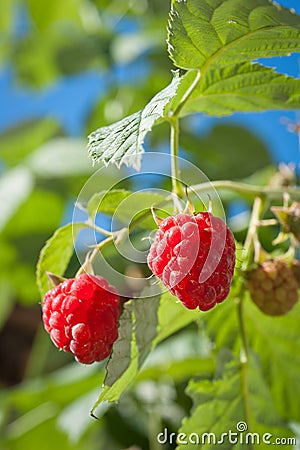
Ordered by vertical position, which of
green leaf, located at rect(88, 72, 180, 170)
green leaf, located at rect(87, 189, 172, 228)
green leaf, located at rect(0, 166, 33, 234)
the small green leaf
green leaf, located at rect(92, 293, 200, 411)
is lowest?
green leaf, located at rect(0, 166, 33, 234)

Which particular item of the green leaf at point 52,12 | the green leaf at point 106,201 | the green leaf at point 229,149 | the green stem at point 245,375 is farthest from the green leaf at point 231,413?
the green leaf at point 52,12

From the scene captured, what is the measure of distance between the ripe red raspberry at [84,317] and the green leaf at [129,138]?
0.12m

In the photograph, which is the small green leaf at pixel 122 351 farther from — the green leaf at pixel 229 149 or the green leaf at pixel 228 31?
the green leaf at pixel 229 149

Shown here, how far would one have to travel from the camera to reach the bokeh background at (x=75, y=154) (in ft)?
4.37

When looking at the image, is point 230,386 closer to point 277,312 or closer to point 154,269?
point 277,312

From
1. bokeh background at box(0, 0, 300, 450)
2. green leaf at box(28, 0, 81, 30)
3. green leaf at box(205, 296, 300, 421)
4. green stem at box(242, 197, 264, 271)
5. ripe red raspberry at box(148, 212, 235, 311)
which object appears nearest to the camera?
ripe red raspberry at box(148, 212, 235, 311)

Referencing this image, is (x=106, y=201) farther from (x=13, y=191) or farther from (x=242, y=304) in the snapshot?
(x=13, y=191)

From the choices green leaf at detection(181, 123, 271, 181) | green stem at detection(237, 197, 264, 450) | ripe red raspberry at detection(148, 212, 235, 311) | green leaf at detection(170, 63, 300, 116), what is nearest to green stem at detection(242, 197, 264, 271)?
green stem at detection(237, 197, 264, 450)

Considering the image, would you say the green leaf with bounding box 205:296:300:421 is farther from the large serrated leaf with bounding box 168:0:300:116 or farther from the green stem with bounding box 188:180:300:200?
the large serrated leaf with bounding box 168:0:300:116

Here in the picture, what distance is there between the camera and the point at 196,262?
0.55m

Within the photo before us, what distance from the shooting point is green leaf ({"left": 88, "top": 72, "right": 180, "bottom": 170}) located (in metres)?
0.55

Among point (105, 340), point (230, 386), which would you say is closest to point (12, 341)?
point (230, 386)

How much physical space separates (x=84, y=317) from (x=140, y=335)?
0.07m

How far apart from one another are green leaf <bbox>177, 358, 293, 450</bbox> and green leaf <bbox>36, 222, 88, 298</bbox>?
208 millimetres
